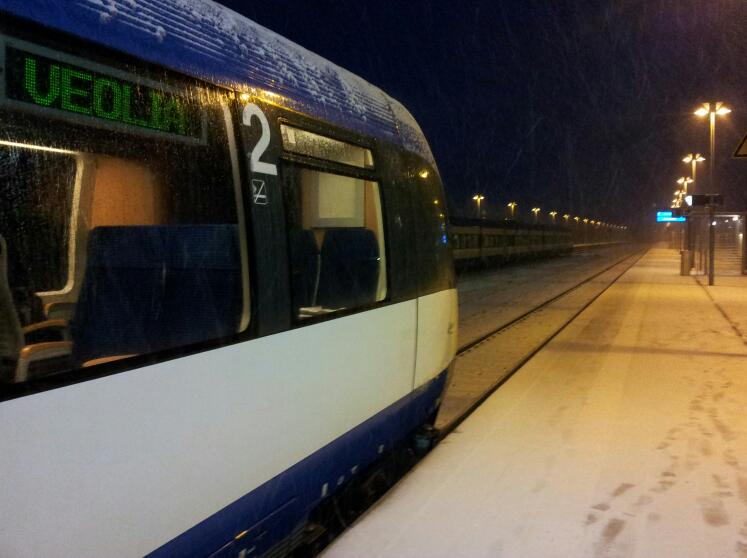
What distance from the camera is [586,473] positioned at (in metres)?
5.17

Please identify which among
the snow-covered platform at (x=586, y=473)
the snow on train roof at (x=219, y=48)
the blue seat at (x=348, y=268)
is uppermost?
the snow on train roof at (x=219, y=48)

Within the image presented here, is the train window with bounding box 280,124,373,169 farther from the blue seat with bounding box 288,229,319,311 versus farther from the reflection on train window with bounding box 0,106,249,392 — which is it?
the reflection on train window with bounding box 0,106,249,392

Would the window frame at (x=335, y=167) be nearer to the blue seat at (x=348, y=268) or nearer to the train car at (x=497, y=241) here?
the blue seat at (x=348, y=268)

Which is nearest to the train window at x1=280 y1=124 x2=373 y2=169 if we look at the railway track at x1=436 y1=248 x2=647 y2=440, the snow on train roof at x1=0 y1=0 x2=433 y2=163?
the snow on train roof at x1=0 y1=0 x2=433 y2=163

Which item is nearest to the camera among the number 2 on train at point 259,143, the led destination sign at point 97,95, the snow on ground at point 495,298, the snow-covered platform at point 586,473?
the led destination sign at point 97,95

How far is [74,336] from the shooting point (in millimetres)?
2479

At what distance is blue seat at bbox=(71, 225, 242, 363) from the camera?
101 inches

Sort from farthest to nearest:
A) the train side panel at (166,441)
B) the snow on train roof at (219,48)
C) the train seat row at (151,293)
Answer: the train seat row at (151,293)
the snow on train roof at (219,48)
the train side panel at (166,441)

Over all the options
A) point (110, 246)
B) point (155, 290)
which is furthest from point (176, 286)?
point (110, 246)

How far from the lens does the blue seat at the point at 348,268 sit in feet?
13.6

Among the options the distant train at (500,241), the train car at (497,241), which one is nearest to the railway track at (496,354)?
the distant train at (500,241)

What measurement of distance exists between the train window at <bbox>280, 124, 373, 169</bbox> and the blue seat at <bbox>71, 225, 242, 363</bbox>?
2.17 feet

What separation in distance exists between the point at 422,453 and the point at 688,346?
266 inches

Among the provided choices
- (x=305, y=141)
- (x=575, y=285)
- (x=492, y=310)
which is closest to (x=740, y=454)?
(x=305, y=141)
